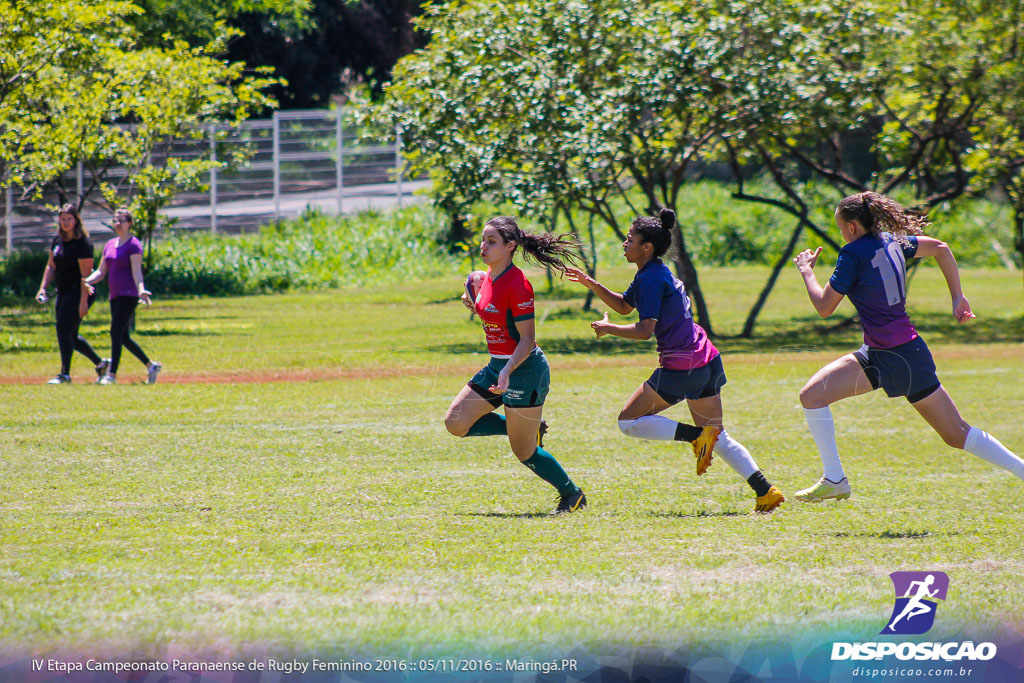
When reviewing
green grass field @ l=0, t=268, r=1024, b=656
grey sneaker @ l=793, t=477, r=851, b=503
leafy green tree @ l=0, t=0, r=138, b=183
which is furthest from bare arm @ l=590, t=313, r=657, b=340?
leafy green tree @ l=0, t=0, r=138, b=183

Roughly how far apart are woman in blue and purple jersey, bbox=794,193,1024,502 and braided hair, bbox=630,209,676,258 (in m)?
0.77

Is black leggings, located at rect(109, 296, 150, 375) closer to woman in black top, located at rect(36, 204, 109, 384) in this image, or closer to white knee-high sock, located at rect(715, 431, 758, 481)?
woman in black top, located at rect(36, 204, 109, 384)

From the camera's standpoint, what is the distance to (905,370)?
22.5 ft

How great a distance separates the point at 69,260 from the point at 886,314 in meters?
9.43

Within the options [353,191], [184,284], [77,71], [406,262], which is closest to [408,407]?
[77,71]

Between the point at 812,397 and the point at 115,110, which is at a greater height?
the point at 115,110

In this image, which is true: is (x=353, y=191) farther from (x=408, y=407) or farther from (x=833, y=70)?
(x=408, y=407)

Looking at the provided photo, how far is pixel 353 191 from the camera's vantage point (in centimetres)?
3800

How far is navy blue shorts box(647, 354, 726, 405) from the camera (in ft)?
23.5

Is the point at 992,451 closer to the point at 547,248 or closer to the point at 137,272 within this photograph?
the point at 547,248

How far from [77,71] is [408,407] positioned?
1315 centimetres

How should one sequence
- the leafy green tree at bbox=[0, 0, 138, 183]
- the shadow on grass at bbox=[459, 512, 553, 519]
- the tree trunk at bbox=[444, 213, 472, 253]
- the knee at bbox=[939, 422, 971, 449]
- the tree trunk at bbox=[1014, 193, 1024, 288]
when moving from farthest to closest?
the tree trunk at bbox=[444, 213, 472, 253]
the tree trunk at bbox=[1014, 193, 1024, 288]
the leafy green tree at bbox=[0, 0, 138, 183]
the shadow on grass at bbox=[459, 512, 553, 519]
the knee at bbox=[939, 422, 971, 449]

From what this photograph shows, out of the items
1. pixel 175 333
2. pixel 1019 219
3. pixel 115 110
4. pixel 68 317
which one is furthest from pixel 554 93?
pixel 1019 219

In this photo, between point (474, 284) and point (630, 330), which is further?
point (474, 284)
